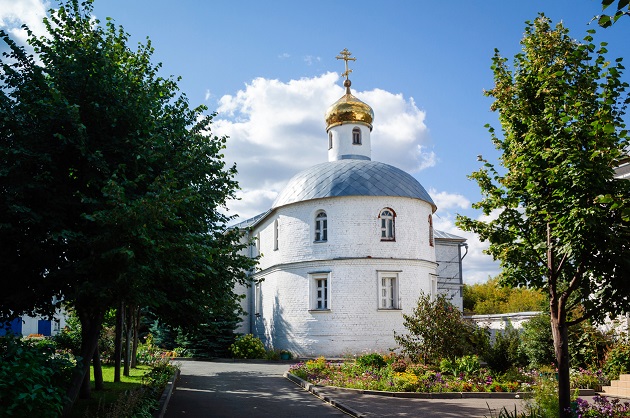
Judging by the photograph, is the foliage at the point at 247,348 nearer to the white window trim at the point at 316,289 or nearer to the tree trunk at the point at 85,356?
the white window trim at the point at 316,289

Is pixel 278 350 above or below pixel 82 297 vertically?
below

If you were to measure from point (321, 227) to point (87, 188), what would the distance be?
18.3 metres

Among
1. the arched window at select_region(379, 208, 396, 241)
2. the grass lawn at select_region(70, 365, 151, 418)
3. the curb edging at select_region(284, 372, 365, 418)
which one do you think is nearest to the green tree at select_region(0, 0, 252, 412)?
the grass lawn at select_region(70, 365, 151, 418)

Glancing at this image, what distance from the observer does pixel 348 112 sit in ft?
100

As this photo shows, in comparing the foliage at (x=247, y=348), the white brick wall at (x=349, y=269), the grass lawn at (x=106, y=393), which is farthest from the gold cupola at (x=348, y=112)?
the grass lawn at (x=106, y=393)

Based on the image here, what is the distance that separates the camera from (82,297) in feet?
28.3

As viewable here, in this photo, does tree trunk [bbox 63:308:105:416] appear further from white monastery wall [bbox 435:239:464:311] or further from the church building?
white monastery wall [bbox 435:239:464:311]

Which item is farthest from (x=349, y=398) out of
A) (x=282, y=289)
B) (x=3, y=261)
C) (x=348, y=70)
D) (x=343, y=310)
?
(x=348, y=70)

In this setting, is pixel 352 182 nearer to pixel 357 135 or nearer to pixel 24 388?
pixel 357 135

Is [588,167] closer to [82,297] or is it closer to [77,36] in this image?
[82,297]

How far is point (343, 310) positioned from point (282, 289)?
155 inches

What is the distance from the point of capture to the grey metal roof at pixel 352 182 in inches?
1041

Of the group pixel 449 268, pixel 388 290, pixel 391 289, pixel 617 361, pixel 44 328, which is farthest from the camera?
pixel 44 328

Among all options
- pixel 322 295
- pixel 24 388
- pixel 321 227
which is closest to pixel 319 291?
pixel 322 295
